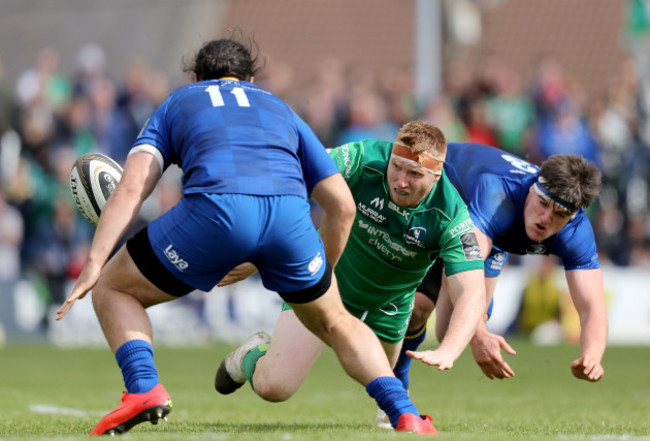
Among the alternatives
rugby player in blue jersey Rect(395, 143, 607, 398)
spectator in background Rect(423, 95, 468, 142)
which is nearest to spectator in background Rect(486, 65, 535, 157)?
spectator in background Rect(423, 95, 468, 142)

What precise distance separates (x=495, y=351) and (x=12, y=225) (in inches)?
451

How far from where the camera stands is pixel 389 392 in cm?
597

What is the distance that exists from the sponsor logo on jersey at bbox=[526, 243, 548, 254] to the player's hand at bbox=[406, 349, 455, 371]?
1.77 metres

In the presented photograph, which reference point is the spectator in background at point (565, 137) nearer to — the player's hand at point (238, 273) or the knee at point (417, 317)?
the knee at point (417, 317)

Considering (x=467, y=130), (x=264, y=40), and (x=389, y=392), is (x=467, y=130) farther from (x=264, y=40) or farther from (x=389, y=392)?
(x=264, y=40)

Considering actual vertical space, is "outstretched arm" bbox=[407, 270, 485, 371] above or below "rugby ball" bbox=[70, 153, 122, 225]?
below

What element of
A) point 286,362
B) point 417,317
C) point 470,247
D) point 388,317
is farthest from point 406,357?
point 470,247

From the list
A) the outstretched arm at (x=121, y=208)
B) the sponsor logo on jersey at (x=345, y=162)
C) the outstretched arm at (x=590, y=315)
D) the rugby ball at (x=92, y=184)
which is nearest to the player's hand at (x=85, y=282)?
the outstretched arm at (x=121, y=208)

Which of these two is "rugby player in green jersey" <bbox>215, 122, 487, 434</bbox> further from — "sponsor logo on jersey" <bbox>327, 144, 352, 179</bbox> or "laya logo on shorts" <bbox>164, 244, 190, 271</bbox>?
"laya logo on shorts" <bbox>164, 244, 190, 271</bbox>

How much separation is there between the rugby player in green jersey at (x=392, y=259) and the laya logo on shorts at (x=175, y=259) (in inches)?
32.2

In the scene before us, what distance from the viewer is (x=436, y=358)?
5.89 metres

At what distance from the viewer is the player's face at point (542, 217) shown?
7.10 m

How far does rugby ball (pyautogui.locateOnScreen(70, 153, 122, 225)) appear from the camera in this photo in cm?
634

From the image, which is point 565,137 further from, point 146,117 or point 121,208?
point 121,208
